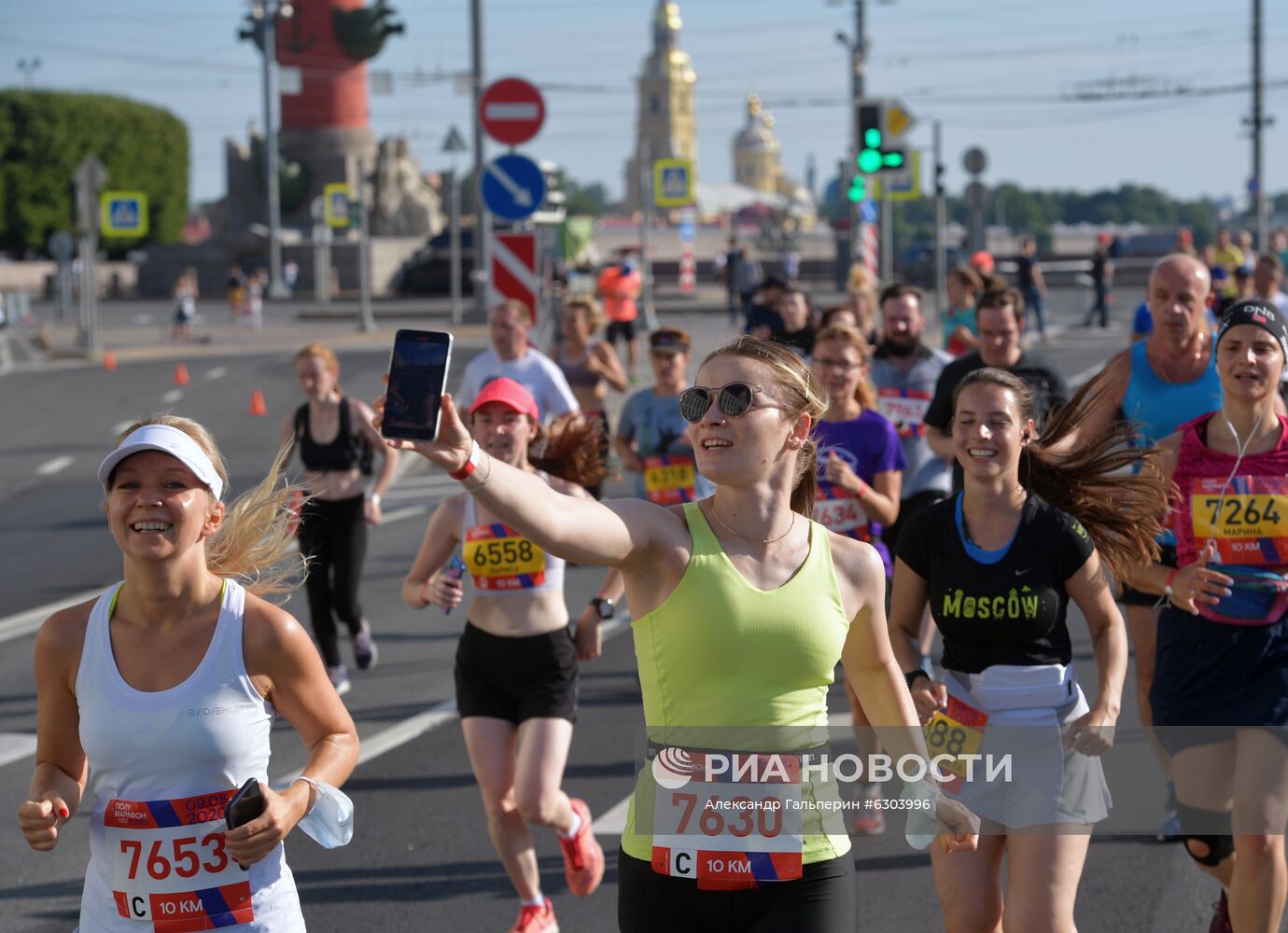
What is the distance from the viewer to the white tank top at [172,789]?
12.5 feet

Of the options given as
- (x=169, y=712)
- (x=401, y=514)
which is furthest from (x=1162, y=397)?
(x=401, y=514)

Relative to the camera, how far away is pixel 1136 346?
6969 mm

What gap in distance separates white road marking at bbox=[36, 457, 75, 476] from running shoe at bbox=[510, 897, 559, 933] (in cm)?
1509

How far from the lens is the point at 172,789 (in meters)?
3.82

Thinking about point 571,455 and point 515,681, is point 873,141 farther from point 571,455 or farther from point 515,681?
point 515,681

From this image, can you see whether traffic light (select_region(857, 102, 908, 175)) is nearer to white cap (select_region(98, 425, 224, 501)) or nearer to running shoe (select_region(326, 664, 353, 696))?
running shoe (select_region(326, 664, 353, 696))

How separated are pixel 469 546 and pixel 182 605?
256cm

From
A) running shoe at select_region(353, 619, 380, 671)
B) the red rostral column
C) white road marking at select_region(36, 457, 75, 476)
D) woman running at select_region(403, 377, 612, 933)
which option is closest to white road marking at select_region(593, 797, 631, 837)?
woman running at select_region(403, 377, 612, 933)

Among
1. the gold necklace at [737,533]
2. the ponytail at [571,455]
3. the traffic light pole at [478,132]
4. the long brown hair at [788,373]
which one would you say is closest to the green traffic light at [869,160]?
the traffic light pole at [478,132]

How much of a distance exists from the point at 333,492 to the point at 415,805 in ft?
8.60

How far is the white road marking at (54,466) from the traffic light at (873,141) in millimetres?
9587

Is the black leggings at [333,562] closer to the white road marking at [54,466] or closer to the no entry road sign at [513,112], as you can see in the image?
the no entry road sign at [513,112]

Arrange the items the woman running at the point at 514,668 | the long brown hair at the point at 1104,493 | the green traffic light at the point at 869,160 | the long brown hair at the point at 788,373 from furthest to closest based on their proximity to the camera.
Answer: the green traffic light at the point at 869,160, the woman running at the point at 514,668, the long brown hair at the point at 1104,493, the long brown hair at the point at 788,373

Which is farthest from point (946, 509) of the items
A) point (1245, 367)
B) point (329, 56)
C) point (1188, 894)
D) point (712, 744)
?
point (329, 56)
